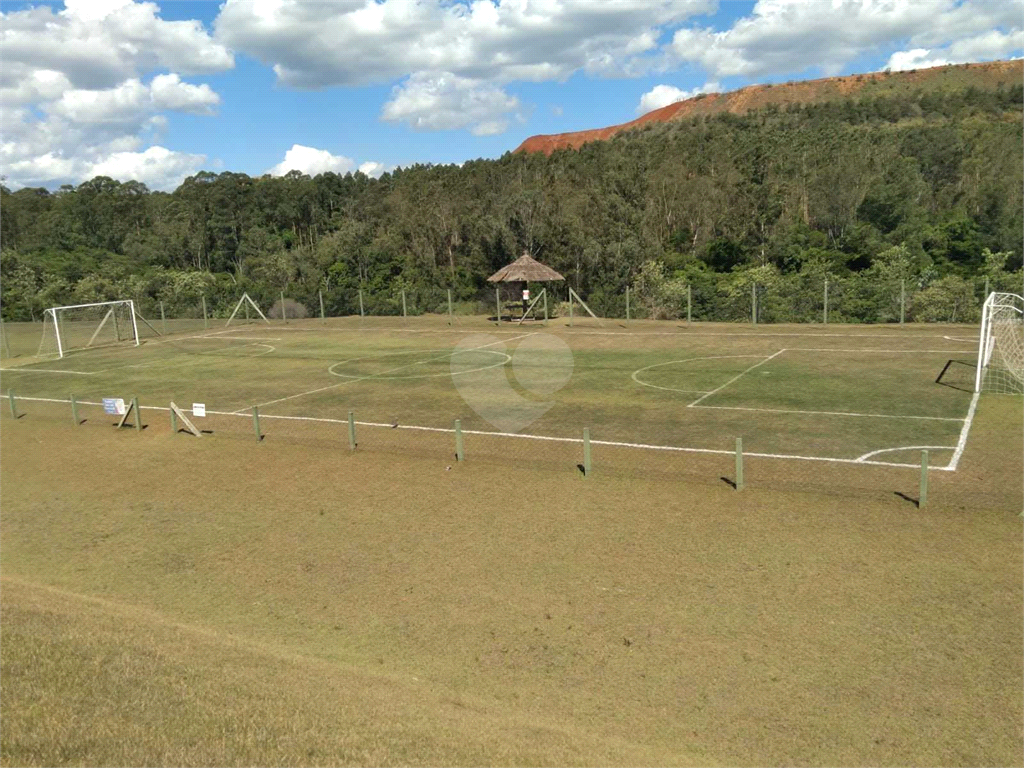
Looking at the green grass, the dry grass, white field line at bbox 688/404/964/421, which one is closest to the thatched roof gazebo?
the green grass

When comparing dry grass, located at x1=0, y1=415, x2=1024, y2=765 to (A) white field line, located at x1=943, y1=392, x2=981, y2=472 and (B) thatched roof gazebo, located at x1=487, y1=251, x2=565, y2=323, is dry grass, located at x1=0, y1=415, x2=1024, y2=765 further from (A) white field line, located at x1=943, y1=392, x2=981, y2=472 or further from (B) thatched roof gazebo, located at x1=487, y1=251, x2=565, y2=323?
(B) thatched roof gazebo, located at x1=487, y1=251, x2=565, y2=323

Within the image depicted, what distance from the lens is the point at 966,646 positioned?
8477mm

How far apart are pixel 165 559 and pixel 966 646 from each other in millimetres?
10950

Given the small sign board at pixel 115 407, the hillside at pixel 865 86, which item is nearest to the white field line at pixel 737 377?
the small sign board at pixel 115 407

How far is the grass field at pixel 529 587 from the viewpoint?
6.93 metres

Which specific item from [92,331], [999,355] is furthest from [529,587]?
[92,331]

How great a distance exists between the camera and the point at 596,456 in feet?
53.4

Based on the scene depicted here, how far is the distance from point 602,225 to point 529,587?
165 ft

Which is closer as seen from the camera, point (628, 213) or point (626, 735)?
point (626, 735)

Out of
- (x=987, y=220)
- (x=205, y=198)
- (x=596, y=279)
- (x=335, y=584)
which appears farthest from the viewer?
(x=205, y=198)

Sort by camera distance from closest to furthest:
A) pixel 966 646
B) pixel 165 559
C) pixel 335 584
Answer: pixel 966 646
pixel 335 584
pixel 165 559

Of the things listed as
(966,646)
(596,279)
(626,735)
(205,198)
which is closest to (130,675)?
(626,735)

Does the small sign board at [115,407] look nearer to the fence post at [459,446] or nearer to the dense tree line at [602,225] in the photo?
the fence post at [459,446]

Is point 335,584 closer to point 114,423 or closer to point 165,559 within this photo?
point 165,559
